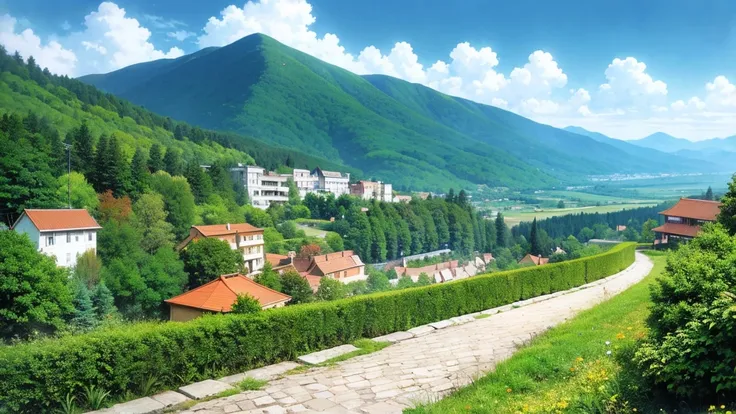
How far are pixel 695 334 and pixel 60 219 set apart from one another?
50.9 meters

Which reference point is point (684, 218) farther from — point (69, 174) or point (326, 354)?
point (69, 174)

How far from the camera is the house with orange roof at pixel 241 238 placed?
5678 cm

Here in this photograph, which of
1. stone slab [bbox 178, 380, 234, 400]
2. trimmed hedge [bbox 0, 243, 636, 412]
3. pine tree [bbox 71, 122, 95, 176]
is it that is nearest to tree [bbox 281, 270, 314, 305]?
trimmed hedge [bbox 0, 243, 636, 412]

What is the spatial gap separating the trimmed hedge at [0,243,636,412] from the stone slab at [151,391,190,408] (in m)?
0.31

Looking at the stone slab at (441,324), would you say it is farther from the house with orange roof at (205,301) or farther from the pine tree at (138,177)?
the pine tree at (138,177)

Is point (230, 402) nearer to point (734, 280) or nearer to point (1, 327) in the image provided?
point (734, 280)

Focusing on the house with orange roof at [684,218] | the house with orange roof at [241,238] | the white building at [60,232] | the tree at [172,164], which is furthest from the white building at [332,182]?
the house with orange roof at [684,218]

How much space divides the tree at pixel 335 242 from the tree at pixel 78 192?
2909 cm

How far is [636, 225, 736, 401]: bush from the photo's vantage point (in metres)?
4.34

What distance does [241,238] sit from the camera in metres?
58.6

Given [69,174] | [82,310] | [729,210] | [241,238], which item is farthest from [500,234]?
[729,210]

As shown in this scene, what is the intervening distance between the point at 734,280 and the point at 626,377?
1.50 metres

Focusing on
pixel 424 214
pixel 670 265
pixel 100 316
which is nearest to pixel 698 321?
pixel 670 265

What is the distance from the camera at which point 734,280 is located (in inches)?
209
